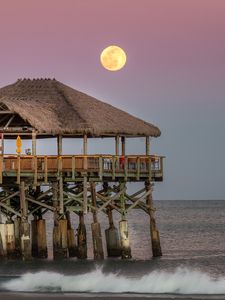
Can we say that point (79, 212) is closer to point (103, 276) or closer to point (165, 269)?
point (165, 269)

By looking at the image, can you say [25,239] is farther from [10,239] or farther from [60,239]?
[60,239]

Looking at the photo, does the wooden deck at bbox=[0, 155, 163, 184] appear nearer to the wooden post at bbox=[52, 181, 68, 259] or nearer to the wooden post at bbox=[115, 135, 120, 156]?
the wooden post at bbox=[52, 181, 68, 259]

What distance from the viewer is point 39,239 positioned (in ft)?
179

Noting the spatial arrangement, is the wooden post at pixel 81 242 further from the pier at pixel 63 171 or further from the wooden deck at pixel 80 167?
the wooden deck at pixel 80 167

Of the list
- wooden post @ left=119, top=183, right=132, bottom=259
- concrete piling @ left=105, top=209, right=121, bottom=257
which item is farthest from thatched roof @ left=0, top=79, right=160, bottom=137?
concrete piling @ left=105, top=209, right=121, bottom=257

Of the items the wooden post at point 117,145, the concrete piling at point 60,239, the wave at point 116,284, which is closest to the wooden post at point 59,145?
the concrete piling at point 60,239

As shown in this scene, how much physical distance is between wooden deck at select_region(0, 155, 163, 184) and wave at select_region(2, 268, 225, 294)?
5.94m

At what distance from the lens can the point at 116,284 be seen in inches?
1673

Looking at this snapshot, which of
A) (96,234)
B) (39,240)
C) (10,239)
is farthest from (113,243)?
(10,239)

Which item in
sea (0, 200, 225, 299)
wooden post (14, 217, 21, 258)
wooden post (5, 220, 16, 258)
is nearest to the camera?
sea (0, 200, 225, 299)

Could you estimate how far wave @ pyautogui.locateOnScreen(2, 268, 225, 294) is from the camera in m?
40.8

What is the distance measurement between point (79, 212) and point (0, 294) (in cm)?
1752

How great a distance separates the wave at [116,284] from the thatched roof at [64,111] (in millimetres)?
8396

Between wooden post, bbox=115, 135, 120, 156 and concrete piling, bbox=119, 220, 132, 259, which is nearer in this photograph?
concrete piling, bbox=119, 220, 132, 259
